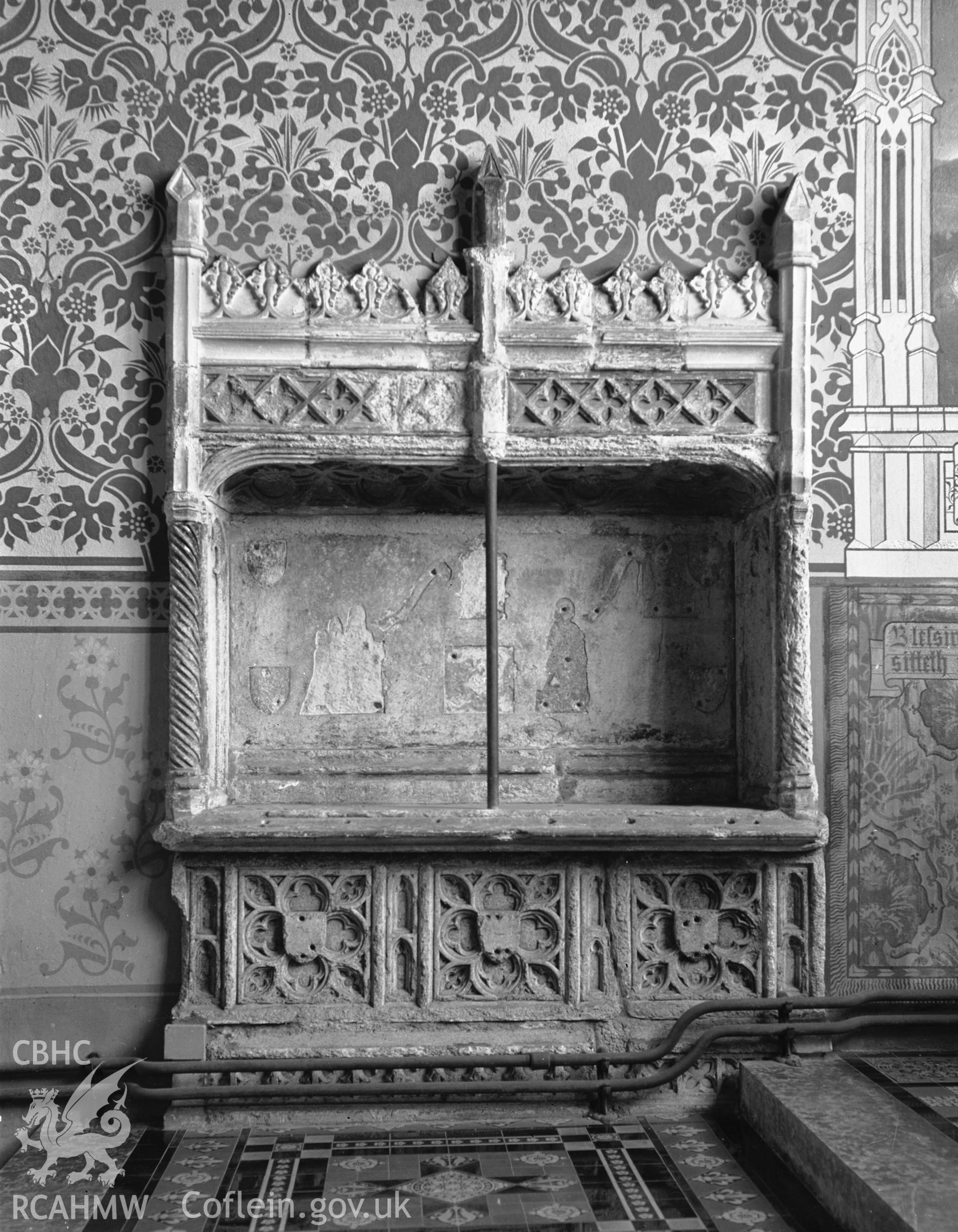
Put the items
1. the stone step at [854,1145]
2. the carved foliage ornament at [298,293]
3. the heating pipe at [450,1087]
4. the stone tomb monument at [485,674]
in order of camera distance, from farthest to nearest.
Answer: the carved foliage ornament at [298,293], the stone tomb monument at [485,674], the heating pipe at [450,1087], the stone step at [854,1145]

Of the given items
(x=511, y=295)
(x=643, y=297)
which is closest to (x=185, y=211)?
(x=511, y=295)

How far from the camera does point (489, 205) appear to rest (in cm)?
352

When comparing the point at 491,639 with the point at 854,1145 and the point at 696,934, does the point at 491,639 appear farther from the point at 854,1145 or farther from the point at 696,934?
the point at 854,1145

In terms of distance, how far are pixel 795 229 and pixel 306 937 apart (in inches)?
108

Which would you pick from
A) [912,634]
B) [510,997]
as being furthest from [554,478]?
[510,997]

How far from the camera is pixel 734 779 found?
389 centimetres

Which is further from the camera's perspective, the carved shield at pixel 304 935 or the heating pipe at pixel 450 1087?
the carved shield at pixel 304 935

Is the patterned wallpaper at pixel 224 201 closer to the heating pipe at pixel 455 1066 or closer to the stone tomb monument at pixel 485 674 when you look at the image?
the stone tomb monument at pixel 485 674

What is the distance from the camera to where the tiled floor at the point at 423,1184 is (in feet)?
8.71

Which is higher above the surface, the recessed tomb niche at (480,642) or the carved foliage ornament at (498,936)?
the recessed tomb niche at (480,642)

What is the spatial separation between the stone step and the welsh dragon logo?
1811 mm

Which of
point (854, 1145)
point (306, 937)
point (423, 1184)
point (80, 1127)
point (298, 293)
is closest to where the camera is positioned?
point (854, 1145)

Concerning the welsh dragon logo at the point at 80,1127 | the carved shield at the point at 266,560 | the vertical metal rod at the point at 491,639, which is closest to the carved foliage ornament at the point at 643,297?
the vertical metal rod at the point at 491,639

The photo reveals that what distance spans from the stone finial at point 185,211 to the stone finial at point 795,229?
1.88m
